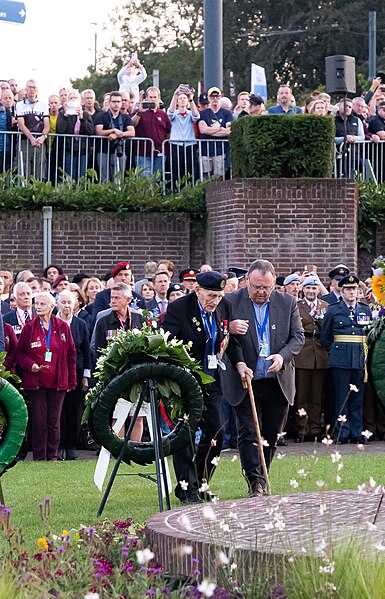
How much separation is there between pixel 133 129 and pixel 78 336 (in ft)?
21.9

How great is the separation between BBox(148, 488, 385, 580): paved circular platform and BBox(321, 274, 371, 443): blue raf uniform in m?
Answer: 8.80

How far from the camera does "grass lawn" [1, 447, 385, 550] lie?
1080 centimetres

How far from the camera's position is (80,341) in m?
16.1

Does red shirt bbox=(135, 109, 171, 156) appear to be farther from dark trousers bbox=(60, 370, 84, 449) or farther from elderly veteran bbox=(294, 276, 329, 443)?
dark trousers bbox=(60, 370, 84, 449)

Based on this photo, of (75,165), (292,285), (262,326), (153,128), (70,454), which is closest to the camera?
(262,326)

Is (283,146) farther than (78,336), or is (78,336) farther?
(283,146)

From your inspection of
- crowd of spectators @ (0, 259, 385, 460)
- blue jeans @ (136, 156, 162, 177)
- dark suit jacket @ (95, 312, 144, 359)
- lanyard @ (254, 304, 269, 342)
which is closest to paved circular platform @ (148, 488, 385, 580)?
lanyard @ (254, 304, 269, 342)

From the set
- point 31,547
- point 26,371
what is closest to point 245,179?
point 26,371

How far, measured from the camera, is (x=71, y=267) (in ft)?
72.4

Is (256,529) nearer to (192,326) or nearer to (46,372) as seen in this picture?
(192,326)

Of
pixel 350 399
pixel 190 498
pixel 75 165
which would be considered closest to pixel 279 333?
pixel 190 498

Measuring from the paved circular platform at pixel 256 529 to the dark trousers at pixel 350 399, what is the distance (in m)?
8.82

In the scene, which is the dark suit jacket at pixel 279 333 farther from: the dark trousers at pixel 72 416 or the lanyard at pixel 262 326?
the dark trousers at pixel 72 416

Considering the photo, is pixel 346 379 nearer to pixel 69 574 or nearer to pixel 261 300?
pixel 261 300
